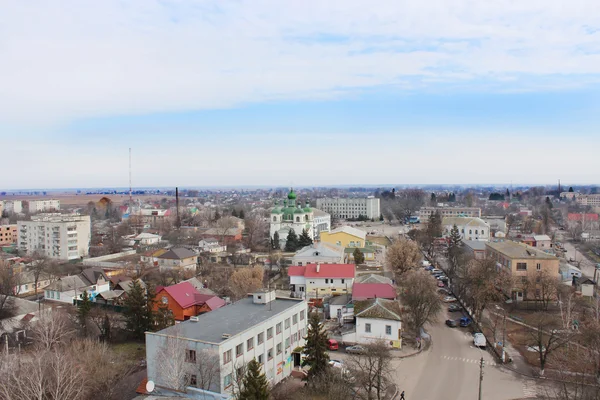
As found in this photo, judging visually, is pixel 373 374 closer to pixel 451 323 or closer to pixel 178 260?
pixel 451 323

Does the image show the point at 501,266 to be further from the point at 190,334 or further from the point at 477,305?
the point at 190,334

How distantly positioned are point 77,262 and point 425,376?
36.4 m

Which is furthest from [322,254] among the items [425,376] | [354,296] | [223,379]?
[223,379]

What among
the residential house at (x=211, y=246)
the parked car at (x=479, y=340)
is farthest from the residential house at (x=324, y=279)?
the residential house at (x=211, y=246)

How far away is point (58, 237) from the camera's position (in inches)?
1791

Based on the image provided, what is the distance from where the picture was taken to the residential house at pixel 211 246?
45906 millimetres

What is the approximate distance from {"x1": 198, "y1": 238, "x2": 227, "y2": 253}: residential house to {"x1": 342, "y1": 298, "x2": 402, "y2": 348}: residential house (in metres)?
27.5

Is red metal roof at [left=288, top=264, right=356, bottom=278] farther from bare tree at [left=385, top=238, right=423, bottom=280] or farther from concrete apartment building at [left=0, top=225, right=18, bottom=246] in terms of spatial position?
concrete apartment building at [left=0, top=225, right=18, bottom=246]

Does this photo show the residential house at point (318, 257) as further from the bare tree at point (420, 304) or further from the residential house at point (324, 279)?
the bare tree at point (420, 304)

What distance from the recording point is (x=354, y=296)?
24.2m

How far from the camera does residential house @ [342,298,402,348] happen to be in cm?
1994

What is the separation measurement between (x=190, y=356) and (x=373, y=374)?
6199 millimetres

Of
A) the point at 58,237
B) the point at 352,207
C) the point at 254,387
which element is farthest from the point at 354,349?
the point at 352,207

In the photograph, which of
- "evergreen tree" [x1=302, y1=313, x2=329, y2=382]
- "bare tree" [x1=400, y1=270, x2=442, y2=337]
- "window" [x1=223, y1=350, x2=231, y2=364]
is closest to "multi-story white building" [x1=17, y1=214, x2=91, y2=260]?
"bare tree" [x1=400, y1=270, x2=442, y2=337]
